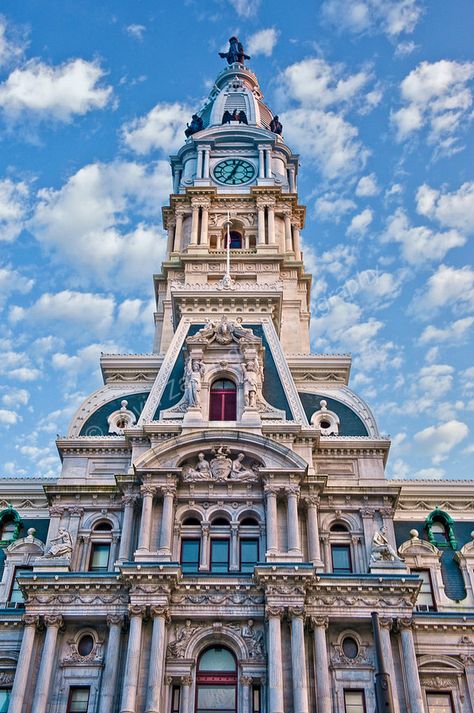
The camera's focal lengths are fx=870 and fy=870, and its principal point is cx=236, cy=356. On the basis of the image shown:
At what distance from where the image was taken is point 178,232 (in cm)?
7656

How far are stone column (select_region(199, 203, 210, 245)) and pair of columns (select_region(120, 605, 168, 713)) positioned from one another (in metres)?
41.2

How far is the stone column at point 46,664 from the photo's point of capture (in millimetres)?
36406

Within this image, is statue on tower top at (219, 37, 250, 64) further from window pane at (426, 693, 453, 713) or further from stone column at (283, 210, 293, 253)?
window pane at (426, 693, 453, 713)

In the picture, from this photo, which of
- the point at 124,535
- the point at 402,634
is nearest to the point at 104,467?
the point at 124,535

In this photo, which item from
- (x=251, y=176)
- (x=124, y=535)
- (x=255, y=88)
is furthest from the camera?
(x=255, y=88)

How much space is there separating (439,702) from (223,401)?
18.2 meters

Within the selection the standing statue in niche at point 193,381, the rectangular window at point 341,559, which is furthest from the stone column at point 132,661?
the standing statue in niche at point 193,381

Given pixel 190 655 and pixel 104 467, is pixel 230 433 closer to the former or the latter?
pixel 104 467

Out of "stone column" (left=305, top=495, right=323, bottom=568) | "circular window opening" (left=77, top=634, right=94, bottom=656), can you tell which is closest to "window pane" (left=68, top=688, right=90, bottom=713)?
"circular window opening" (left=77, top=634, right=94, bottom=656)

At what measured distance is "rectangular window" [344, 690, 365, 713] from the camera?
3734 centimetres

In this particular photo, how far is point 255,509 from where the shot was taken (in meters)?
42.4

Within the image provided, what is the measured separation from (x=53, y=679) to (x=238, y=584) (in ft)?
29.3

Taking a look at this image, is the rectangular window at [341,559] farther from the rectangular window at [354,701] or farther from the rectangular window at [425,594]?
the rectangular window at [354,701]

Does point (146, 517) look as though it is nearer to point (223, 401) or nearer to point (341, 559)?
point (223, 401)
